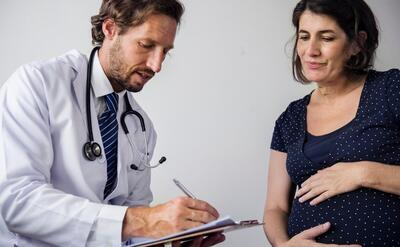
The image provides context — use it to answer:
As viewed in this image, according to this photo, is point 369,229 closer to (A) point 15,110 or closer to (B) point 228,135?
(B) point 228,135

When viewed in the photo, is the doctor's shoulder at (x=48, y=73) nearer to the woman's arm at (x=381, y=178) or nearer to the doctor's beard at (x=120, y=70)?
the doctor's beard at (x=120, y=70)

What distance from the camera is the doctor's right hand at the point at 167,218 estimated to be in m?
0.93

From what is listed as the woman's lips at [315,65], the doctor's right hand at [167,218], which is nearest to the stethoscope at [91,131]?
the doctor's right hand at [167,218]

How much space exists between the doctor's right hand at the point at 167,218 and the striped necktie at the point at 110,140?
32 cm

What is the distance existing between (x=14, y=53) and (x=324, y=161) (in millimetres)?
1214

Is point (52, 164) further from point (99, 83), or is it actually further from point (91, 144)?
point (99, 83)

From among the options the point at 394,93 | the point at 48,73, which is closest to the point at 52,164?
the point at 48,73

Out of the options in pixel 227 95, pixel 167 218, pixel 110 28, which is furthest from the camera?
pixel 227 95

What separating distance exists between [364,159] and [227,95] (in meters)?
0.72

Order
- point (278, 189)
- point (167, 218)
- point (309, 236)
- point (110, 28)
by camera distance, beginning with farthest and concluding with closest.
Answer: point (278, 189)
point (110, 28)
point (309, 236)
point (167, 218)

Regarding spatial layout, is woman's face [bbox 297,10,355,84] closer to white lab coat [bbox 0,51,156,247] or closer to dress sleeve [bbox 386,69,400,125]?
dress sleeve [bbox 386,69,400,125]

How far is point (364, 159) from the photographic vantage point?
130 centimetres

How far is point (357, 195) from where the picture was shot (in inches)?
49.8

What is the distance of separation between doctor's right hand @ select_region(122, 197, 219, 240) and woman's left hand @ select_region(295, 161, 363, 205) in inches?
18.2
